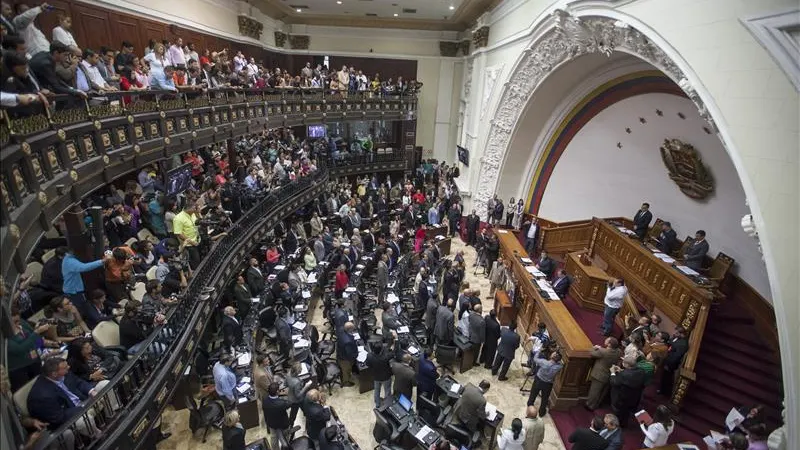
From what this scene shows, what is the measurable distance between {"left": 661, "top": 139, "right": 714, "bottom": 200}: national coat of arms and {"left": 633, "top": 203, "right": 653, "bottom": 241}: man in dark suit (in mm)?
919

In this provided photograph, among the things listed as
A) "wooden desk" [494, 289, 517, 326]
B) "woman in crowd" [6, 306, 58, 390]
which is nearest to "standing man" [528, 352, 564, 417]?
"wooden desk" [494, 289, 517, 326]

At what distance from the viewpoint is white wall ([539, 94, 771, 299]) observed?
29.6ft

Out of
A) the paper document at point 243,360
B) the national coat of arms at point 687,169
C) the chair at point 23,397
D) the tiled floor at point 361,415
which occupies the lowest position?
the tiled floor at point 361,415

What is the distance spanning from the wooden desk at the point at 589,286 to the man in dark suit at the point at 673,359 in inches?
91.8

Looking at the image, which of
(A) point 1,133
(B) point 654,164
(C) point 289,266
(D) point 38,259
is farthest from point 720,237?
(D) point 38,259

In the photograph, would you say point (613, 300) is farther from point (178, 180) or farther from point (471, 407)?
point (178, 180)

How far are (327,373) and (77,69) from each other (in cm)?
651

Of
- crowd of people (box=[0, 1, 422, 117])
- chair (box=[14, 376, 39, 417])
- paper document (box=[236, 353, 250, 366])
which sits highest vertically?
crowd of people (box=[0, 1, 422, 117])

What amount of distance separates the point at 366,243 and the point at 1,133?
9.86 metres

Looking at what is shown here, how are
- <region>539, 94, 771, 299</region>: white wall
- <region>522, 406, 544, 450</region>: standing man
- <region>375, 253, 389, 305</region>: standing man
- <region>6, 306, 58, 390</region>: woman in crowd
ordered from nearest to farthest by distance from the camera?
<region>6, 306, 58, 390</region>: woman in crowd, <region>522, 406, 544, 450</region>: standing man, <region>539, 94, 771, 299</region>: white wall, <region>375, 253, 389, 305</region>: standing man

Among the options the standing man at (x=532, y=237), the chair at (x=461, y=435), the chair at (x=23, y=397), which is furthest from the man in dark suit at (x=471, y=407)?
the standing man at (x=532, y=237)

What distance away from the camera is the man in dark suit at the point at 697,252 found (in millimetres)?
8914

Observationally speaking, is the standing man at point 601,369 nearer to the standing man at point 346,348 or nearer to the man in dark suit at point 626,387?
the man in dark suit at point 626,387

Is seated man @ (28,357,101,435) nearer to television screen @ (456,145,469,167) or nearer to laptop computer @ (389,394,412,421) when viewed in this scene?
laptop computer @ (389,394,412,421)
